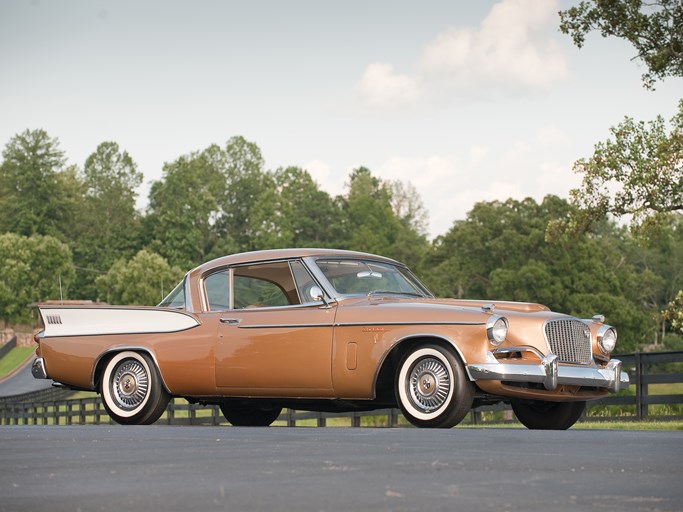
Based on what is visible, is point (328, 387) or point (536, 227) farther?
point (536, 227)

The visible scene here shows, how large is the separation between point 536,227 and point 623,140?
153 ft

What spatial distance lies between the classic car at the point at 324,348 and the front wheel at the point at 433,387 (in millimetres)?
12

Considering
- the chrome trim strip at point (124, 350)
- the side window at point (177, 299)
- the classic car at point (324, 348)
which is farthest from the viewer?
the side window at point (177, 299)

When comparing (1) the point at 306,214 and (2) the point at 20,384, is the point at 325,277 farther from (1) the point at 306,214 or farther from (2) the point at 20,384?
(1) the point at 306,214

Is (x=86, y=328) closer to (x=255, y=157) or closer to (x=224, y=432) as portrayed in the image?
(x=224, y=432)

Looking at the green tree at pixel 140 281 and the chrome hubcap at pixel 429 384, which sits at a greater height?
the green tree at pixel 140 281

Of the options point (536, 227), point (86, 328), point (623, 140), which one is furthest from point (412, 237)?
point (86, 328)

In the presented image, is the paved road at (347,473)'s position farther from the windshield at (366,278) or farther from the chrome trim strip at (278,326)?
the windshield at (366,278)

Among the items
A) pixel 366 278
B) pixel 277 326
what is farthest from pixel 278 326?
pixel 366 278

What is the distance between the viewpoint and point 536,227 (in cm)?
7144

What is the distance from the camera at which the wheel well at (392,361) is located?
1137cm

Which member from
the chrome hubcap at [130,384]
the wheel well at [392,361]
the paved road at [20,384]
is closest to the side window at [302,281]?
the wheel well at [392,361]

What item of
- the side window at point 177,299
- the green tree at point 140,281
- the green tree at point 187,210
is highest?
the green tree at point 187,210

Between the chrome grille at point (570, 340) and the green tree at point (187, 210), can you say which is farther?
the green tree at point (187, 210)
